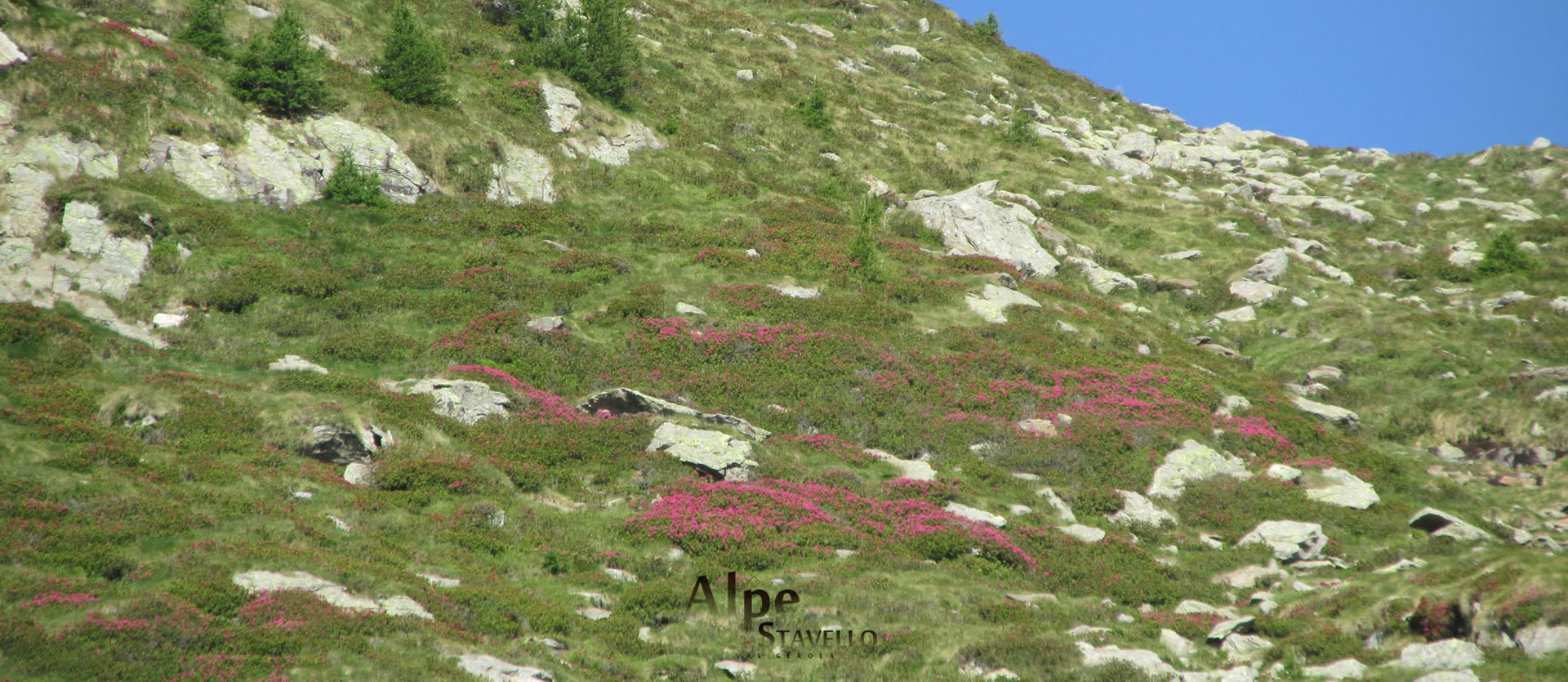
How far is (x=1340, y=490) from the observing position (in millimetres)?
25156

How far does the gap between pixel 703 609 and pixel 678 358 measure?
1334 cm

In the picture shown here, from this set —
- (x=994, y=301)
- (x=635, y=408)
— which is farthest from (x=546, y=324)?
(x=994, y=301)

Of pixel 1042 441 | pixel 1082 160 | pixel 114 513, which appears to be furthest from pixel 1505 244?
pixel 114 513

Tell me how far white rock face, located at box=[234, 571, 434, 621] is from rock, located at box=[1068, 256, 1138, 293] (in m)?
36.4

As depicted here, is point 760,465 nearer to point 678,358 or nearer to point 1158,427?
point 678,358

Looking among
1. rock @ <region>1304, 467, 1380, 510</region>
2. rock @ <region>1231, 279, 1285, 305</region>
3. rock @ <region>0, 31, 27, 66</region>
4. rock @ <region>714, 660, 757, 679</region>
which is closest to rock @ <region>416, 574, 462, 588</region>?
rock @ <region>714, 660, 757, 679</region>

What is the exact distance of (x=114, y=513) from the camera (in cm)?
1452

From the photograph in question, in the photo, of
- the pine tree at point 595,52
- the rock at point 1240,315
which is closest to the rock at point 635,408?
the pine tree at point 595,52

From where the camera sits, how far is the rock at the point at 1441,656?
13.1m

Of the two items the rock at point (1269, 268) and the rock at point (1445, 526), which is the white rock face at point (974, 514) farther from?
the rock at point (1269, 268)

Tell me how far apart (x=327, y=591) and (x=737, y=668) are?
6.66m

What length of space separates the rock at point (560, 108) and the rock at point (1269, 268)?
3505 centimetres

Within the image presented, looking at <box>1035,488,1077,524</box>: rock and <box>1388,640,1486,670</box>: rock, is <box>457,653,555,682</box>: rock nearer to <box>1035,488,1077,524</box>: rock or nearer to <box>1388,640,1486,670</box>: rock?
<box>1388,640,1486,670</box>: rock

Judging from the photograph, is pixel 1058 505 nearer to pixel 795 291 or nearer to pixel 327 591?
pixel 795 291
